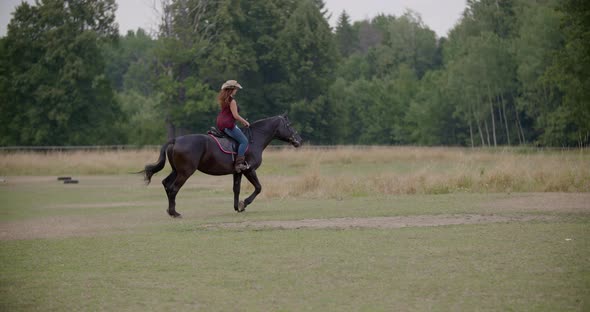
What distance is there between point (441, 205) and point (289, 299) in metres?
9.92

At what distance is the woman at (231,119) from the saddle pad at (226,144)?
148 millimetres

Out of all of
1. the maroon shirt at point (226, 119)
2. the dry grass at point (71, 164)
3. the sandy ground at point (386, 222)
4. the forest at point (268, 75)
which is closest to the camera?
the sandy ground at point (386, 222)

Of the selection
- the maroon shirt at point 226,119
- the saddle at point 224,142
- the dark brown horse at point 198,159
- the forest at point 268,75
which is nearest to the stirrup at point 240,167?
the dark brown horse at point 198,159

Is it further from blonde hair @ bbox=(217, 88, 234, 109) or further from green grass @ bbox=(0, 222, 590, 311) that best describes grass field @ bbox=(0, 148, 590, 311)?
blonde hair @ bbox=(217, 88, 234, 109)

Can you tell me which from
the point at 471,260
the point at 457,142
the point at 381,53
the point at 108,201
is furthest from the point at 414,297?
the point at 381,53

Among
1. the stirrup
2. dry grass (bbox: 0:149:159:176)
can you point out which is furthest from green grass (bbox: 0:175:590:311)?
dry grass (bbox: 0:149:159:176)

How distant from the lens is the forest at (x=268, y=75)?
64062 millimetres

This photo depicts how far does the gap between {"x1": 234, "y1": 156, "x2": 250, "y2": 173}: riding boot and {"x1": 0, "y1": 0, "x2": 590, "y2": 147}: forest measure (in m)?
38.1

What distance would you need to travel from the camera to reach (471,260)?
10055 mm

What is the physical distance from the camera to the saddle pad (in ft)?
56.6

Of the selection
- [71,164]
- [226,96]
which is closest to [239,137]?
[226,96]

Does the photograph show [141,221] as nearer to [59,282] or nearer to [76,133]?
[59,282]

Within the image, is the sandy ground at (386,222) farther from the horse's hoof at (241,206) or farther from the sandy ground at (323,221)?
the horse's hoof at (241,206)

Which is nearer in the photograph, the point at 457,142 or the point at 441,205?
the point at 441,205
